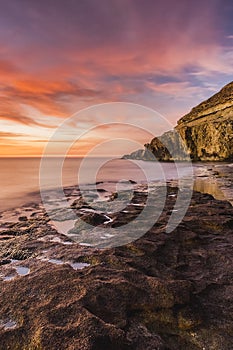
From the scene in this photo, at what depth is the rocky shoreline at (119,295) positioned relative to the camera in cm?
303

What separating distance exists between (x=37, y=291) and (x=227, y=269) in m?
3.80

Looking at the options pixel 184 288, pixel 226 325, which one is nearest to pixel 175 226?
pixel 184 288

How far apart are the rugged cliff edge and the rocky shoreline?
6426cm

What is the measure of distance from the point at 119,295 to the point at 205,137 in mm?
74485

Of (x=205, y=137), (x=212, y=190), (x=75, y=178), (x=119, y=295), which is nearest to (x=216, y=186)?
(x=212, y=190)

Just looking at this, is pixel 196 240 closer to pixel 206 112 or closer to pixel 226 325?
pixel 226 325

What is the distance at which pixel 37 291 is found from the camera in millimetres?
3979

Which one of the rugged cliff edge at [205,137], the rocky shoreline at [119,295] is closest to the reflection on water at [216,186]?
the rocky shoreline at [119,295]

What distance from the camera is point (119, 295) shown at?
3.81m

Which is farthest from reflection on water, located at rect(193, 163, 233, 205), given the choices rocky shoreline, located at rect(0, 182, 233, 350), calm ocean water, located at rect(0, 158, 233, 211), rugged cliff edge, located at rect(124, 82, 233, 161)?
rugged cliff edge, located at rect(124, 82, 233, 161)

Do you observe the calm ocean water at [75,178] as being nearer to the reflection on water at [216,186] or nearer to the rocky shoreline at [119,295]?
the reflection on water at [216,186]

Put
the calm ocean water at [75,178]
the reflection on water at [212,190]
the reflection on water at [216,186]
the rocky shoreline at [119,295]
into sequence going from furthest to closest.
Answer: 1. the calm ocean water at [75,178]
2. the reflection on water at [216,186]
3. the reflection on water at [212,190]
4. the rocky shoreline at [119,295]

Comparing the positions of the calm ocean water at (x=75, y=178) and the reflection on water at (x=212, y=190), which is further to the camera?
the calm ocean water at (x=75, y=178)

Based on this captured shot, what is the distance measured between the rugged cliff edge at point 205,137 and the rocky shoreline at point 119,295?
6426 cm
